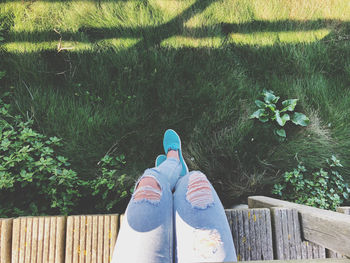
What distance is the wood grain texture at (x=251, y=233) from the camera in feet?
4.48

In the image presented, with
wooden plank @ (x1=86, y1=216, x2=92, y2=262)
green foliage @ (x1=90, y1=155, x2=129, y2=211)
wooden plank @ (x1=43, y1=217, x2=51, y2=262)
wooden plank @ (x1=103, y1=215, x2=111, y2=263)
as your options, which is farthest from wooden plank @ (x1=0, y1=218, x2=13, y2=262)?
green foliage @ (x1=90, y1=155, x2=129, y2=211)

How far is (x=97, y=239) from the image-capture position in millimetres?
1367

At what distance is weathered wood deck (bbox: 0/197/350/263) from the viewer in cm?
134

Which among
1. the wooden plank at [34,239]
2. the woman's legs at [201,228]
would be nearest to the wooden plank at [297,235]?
the woman's legs at [201,228]

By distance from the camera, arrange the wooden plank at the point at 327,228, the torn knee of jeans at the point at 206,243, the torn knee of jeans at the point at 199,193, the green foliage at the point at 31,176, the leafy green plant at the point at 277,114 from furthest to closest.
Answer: the leafy green plant at the point at 277,114, the green foliage at the point at 31,176, the torn knee of jeans at the point at 199,193, the torn knee of jeans at the point at 206,243, the wooden plank at the point at 327,228

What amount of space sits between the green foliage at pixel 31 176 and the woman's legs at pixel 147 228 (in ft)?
3.30

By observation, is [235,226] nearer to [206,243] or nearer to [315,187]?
[206,243]

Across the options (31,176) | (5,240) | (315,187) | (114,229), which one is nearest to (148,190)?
(114,229)

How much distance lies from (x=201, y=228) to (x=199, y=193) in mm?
203

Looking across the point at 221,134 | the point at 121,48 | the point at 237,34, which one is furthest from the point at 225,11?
the point at 221,134

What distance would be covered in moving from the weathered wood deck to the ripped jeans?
9.4 inches

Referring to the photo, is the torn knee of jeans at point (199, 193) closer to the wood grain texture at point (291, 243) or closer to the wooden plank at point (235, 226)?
the wooden plank at point (235, 226)

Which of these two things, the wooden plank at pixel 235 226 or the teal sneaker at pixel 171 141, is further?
the teal sneaker at pixel 171 141

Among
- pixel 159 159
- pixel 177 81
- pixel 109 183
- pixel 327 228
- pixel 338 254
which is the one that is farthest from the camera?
pixel 177 81
